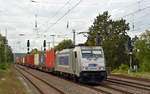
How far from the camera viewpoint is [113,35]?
73562 mm

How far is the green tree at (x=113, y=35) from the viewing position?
65750 mm

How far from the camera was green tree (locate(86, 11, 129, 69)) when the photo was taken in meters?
65.8

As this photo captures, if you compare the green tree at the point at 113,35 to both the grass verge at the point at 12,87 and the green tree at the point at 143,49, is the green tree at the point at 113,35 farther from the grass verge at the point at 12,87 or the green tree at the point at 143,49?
the grass verge at the point at 12,87

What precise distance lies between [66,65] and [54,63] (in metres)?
7.94

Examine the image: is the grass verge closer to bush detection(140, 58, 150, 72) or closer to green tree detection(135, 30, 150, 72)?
bush detection(140, 58, 150, 72)

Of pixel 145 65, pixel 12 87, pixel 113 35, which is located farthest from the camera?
pixel 113 35

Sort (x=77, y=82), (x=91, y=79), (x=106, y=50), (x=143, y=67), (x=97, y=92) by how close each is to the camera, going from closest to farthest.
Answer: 1. (x=97, y=92)
2. (x=91, y=79)
3. (x=77, y=82)
4. (x=106, y=50)
5. (x=143, y=67)

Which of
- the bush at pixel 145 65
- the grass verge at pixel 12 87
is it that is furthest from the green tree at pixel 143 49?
the grass verge at pixel 12 87

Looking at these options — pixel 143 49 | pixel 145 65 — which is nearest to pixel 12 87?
pixel 145 65

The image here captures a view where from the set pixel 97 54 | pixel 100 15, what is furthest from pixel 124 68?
pixel 100 15

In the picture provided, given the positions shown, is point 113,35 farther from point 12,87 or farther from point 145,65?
point 12,87

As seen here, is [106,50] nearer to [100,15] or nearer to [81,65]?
[100,15]

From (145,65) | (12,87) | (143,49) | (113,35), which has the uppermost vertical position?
(113,35)

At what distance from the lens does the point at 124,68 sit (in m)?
45.4
